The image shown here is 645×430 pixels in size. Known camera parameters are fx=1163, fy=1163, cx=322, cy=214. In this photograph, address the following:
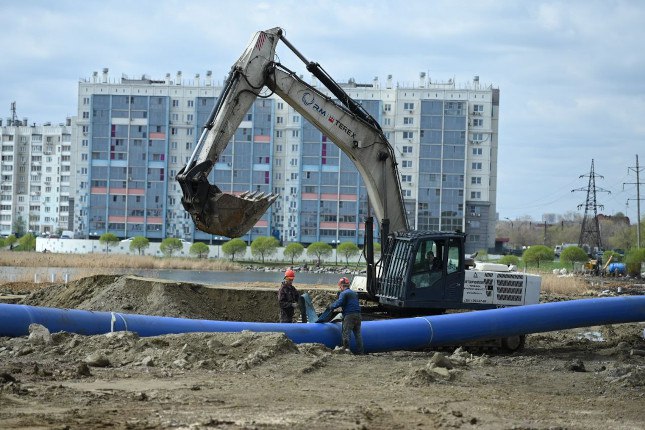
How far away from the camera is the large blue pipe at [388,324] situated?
18688 mm

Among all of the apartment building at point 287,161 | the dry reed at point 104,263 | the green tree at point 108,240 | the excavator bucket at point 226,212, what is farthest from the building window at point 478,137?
the excavator bucket at point 226,212

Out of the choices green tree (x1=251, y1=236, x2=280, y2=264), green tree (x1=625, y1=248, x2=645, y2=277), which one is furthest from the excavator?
green tree (x1=251, y1=236, x2=280, y2=264)

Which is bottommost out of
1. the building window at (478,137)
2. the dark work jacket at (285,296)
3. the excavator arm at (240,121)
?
the dark work jacket at (285,296)

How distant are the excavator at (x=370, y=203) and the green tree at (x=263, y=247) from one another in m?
75.2

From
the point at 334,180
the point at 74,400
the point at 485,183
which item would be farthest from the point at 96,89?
the point at 74,400

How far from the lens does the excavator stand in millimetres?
20969

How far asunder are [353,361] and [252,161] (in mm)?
98357

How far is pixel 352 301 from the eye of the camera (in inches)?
748

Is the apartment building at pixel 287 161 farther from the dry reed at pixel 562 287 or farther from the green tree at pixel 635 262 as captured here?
the dry reed at pixel 562 287

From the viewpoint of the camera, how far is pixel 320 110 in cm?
2348

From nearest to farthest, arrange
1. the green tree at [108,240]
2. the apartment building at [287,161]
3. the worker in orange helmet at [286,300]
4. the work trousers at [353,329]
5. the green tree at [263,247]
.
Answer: the work trousers at [353,329], the worker in orange helmet at [286,300], the green tree at [263,247], the green tree at [108,240], the apartment building at [287,161]

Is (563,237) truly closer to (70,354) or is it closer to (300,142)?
(300,142)

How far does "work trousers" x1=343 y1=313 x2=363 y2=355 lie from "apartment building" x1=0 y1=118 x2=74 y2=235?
478 feet

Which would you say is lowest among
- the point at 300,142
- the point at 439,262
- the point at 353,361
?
the point at 353,361
